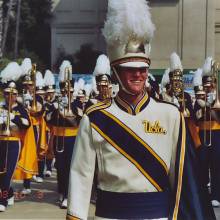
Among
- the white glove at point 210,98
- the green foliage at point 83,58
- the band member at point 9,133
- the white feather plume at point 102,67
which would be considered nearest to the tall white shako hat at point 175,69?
the white glove at point 210,98

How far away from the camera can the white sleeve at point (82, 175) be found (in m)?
3.82

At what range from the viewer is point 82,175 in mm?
3846

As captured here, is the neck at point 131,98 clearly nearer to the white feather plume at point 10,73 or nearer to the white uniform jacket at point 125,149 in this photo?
the white uniform jacket at point 125,149

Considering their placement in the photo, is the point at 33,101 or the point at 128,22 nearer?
the point at 128,22

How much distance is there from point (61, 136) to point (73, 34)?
33847mm

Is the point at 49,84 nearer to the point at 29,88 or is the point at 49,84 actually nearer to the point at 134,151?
the point at 29,88

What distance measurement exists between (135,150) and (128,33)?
2.23 feet

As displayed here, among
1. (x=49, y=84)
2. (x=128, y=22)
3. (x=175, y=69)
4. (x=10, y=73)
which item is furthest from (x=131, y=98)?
(x=49, y=84)

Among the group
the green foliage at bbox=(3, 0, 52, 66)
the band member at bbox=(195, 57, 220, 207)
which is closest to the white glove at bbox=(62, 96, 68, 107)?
the band member at bbox=(195, 57, 220, 207)

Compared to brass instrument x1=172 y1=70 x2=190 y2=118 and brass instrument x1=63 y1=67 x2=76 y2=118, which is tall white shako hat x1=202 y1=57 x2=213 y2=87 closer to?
brass instrument x1=172 y1=70 x2=190 y2=118

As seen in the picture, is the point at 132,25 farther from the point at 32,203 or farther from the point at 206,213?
the point at 32,203

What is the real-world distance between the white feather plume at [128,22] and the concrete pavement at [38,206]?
14.7ft

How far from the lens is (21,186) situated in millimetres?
11336

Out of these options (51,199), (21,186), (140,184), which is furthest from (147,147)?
(21,186)
